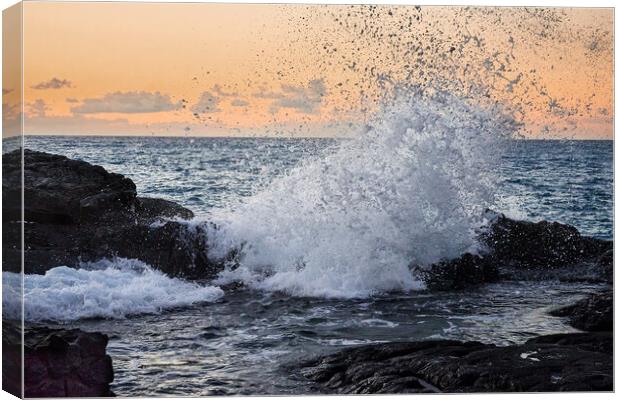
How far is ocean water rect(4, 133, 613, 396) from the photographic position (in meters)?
7.45

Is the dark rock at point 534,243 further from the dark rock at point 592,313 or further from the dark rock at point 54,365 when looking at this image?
the dark rock at point 54,365

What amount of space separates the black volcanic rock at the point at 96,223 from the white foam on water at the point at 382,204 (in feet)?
2.10

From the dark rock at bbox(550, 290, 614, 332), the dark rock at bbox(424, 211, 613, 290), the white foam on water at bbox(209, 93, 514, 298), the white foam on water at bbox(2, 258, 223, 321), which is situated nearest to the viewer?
the white foam on water at bbox(2, 258, 223, 321)

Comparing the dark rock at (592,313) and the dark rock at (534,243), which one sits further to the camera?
the dark rock at (534,243)

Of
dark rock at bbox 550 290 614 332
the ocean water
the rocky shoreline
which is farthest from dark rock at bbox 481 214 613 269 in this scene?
the rocky shoreline

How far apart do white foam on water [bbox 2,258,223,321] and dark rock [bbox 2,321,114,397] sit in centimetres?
18

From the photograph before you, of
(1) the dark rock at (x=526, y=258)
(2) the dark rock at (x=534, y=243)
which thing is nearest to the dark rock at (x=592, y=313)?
(1) the dark rock at (x=526, y=258)

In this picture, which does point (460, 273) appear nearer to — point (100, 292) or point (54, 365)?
point (100, 292)

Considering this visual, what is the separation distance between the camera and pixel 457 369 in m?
7.07

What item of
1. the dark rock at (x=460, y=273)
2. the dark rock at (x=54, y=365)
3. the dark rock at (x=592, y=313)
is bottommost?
the dark rock at (x=54, y=365)

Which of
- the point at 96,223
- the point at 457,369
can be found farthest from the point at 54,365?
→ the point at 457,369

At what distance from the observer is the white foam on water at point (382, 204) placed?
8484 millimetres

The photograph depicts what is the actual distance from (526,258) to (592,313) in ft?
4.12

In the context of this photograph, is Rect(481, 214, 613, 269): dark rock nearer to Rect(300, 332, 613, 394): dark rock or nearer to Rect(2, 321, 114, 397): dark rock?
Rect(300, 332, 613, 394): dark rock
